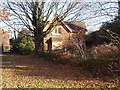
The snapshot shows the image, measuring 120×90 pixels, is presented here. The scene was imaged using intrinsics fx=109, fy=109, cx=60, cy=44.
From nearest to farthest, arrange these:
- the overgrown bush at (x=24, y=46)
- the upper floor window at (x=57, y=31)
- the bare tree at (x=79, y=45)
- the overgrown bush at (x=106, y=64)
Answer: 1. the overgrown bush at (x=106, y=64)
2. the bare tree at (x=79, y=45)
3. the overgrown bush at (x=24, y=46)
4. the upper floor window at (x=57, y=31)

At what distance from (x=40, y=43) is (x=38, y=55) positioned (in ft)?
5.69

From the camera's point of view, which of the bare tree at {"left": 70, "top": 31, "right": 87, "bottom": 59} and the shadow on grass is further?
the bare tree at {"left": 70, "top": 31, "right": 87, "bottom": 59}

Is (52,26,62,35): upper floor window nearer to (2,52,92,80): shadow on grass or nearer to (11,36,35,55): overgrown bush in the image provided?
(11,36,35,55): overgrown bush

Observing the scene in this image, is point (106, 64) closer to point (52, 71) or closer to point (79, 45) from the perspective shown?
point (52, 71)

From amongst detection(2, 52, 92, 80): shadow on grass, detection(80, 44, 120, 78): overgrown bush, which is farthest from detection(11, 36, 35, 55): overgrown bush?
detection(80, 44, 120, 78): overgrown bush

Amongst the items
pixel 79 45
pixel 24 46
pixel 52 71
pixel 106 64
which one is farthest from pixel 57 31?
pixel 106 64

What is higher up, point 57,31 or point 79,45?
point 57,31

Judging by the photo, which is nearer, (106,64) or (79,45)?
(106,64)

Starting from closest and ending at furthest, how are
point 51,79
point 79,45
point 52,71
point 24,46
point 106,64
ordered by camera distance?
point 51,79 < point 106,64 < point 52,71 < point 79,45 < point 24,46

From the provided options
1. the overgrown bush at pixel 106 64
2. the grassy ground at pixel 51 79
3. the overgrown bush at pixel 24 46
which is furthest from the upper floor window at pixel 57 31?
the overgrown bush at pixel 106 64

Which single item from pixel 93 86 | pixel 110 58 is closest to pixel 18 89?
pixel 93 86

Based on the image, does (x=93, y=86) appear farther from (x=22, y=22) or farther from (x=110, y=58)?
(x=22, y=22)

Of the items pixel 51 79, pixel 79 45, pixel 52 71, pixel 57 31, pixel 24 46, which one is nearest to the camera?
pixel 51 79

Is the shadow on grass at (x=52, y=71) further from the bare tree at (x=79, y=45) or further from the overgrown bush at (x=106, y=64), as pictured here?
the bare tree at (x=79, y=45)
